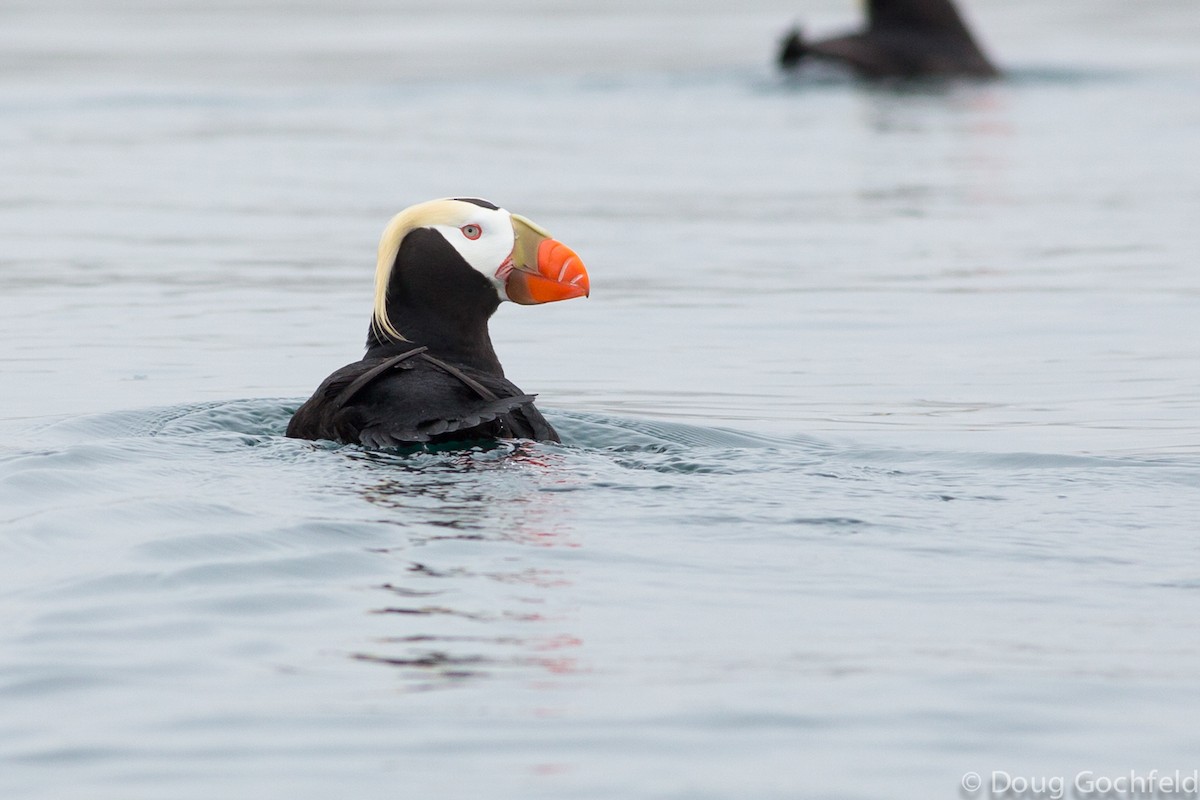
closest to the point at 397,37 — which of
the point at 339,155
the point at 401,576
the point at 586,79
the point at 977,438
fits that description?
the point at 586,79

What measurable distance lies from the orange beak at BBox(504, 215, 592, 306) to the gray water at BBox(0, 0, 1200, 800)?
0.63 meters

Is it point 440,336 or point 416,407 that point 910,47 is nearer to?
point 440,336

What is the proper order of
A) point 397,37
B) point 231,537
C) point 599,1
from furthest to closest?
point 599,1
point 397,37
point 231,537

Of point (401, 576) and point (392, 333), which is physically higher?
point (392, 333)

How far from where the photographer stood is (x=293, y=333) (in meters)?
9.66

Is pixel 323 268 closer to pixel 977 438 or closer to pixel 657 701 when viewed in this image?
pixel 977 438

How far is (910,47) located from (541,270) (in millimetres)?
15430

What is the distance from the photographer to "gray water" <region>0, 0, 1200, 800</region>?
389 cm

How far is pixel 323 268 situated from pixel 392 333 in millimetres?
4977

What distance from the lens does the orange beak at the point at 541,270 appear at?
6.55 meters

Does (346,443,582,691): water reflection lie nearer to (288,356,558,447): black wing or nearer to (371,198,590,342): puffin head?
(288,356,558,447): black wing

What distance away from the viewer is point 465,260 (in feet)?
21.7

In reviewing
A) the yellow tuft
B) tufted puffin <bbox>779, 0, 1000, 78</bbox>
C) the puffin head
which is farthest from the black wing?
tufted puffin <bbox>779, 0, 1000, 78</bbox>

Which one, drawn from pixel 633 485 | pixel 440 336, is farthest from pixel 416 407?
pixel 440 336
